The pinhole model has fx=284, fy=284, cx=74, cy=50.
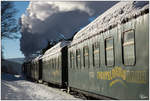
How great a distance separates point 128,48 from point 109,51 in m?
1.26

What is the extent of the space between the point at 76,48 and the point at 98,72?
290cm

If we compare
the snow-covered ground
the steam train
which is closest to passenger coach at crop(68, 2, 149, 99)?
the steam train

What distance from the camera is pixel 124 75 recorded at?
714cm

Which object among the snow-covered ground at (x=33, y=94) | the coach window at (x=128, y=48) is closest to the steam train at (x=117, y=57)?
the coach window at (x=128, y=48)

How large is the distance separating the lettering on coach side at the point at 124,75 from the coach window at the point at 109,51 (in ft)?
0.87

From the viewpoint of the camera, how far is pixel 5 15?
36312 millimetres

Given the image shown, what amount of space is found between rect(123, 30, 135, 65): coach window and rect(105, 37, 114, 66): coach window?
30.7 inches

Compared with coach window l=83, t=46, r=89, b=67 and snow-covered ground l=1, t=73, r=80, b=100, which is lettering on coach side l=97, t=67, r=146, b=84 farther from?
snow-covered ground l=1, t=73, r=80, b=100

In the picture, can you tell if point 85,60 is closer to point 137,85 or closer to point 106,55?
point 106,55

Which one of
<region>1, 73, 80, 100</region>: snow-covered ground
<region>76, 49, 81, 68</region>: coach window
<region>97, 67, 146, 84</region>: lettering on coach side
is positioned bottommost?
<region>1, 73, 80, 100</region>: snow-covered ground

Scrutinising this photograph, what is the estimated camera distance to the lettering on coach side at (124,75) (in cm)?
625

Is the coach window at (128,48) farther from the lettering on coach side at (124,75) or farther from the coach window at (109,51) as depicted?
the coach window at (109,51)

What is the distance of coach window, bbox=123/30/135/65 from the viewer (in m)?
6.71

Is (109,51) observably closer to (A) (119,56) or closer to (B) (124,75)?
(A) (119,56)
